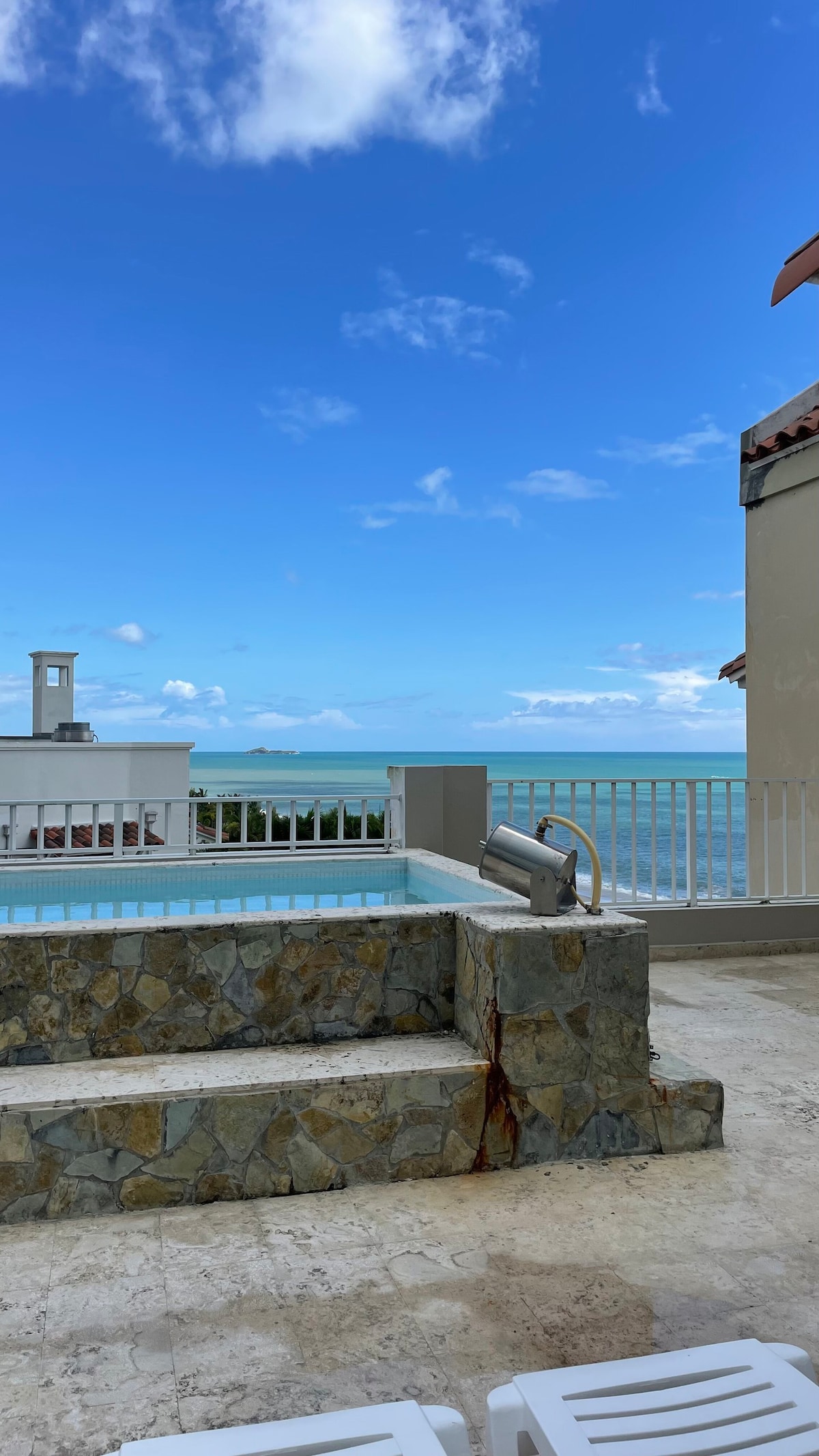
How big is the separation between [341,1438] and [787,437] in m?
7.28

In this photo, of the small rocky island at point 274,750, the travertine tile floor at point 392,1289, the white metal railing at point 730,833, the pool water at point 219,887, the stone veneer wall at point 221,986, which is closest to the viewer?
the travertine tile floor at point 392,1289

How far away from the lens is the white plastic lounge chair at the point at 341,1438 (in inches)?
51.4

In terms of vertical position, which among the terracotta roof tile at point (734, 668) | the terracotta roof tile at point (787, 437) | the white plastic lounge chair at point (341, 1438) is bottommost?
the white plastic lounge chair at point (341, 1438)

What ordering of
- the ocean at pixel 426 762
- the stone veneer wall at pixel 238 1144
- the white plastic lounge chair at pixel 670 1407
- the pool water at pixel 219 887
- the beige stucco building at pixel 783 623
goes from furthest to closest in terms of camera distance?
1. the ocean at pixel 426 762
2. the beige stucco building at pixel 783 623
3. the pool water at pixel 219 887
4. the stone veneer wall at pixel 238 1144
5. the white plastic lounge chair at pixel 670 1407

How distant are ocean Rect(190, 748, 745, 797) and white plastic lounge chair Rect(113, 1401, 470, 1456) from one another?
3147 centimetres

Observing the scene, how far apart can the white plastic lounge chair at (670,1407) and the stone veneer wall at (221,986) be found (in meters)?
1.84

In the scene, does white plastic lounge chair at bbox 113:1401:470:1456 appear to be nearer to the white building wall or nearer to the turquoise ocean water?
the turquoise ocean water

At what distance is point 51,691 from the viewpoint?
16375mm

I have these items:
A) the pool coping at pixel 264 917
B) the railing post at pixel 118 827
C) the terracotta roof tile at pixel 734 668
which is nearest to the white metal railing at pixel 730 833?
the pool coping at pixel 264 917

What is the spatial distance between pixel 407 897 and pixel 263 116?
9665mm

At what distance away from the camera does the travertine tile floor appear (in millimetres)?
1881

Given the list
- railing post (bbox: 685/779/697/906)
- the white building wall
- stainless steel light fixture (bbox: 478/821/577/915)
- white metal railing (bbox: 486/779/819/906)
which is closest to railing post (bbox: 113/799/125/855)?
white metal railing (bbox: 486/779/819/906)

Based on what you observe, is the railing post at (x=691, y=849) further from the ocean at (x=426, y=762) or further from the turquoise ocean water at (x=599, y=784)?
the ocean at (x=426, y=762)

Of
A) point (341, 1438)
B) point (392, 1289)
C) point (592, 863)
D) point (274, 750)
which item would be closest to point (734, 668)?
point (592, 863)
